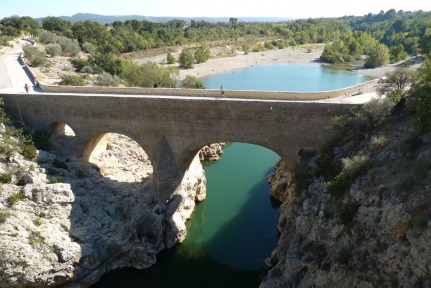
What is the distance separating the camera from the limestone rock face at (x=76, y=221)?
15.6 meters

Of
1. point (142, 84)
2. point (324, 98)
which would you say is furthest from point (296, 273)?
point (142, 84)

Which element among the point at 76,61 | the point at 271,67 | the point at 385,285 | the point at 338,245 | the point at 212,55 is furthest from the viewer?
the point at 212,55

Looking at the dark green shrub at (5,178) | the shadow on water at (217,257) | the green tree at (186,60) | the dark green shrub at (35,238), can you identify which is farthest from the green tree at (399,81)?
the green tree at (186,60)

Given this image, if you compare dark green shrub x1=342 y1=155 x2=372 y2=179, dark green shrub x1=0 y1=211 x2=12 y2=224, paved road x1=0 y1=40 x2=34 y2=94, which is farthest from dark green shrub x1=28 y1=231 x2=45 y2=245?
dark green shrub x1=342 y1=155 x2=372 y2=179

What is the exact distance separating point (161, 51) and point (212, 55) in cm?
1464

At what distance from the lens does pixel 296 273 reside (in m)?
13.3

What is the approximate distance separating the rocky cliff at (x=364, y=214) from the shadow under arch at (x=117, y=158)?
466 inches

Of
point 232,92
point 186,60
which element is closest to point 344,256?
point 232,92

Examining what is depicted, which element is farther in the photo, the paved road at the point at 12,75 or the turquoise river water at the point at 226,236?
the paved road at the point at 12,75

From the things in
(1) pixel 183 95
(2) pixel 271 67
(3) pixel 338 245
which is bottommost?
→ (2) pixel 271 67

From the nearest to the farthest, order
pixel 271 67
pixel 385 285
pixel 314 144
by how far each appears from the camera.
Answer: pixel 385 285 → pixel 314 144 → pixel 271 67

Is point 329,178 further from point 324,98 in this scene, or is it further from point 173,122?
point 173,122

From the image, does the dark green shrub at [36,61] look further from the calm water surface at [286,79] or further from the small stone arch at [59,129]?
the calm water surface at [286,79]

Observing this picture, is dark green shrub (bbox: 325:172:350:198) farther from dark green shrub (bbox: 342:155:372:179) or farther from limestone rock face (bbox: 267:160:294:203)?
limestone rock face (bbox: 267:160:294:203)
